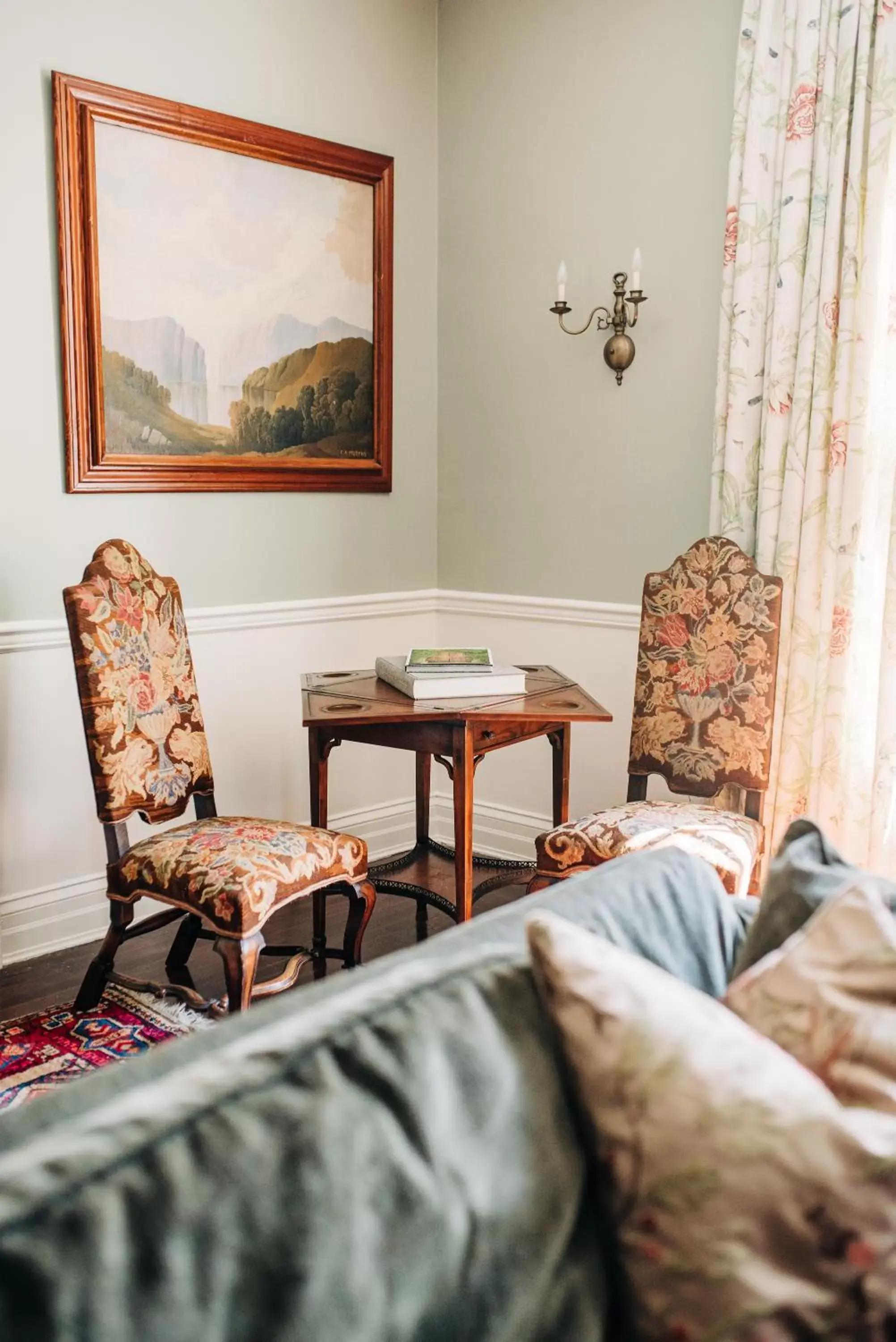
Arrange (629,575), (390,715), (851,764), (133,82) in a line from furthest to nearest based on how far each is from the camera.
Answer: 1. (629,575)
2. (133,82)
3. (851,764)
4. (390,715)

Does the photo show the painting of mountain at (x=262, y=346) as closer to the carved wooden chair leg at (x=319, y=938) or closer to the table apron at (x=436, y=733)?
the table apron at (x=436, y=733)

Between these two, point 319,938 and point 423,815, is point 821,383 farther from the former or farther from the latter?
point 319,938

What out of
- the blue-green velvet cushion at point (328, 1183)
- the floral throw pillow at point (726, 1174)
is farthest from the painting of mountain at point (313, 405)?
the floral throw pillow at point (726, 1174)

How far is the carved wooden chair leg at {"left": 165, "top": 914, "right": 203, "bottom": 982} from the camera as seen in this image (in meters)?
2.85

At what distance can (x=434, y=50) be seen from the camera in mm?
3834

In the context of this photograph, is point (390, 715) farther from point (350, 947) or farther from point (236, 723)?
point (236, 723)

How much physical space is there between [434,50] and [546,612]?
2.00 metres

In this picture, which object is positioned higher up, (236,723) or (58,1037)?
(236,723)

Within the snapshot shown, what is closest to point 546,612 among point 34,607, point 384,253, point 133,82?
point 384,253

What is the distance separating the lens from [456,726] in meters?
2.55

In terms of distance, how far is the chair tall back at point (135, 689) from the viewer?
2484 mm

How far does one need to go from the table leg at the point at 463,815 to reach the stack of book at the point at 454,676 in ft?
0.58

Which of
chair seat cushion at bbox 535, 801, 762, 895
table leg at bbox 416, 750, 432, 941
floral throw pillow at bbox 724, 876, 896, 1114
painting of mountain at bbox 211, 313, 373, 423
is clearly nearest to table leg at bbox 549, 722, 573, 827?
chair seat cushion at bbox 535, 801, 762, 895

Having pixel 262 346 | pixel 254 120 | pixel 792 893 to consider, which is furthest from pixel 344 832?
pixel 792 893
